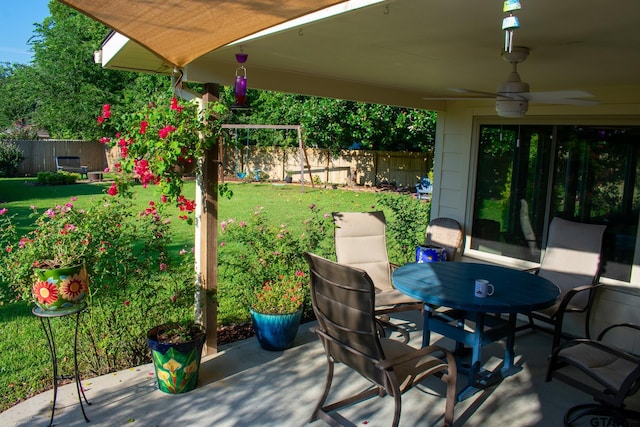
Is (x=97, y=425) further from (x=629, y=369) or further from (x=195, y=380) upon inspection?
(x=629, y=369)

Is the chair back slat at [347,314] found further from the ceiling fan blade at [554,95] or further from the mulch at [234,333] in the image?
the ceiling fan blade at [554,95]

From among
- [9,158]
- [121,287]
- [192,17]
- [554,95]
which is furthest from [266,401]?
[9,158]

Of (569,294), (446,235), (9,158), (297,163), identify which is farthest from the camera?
(297,163)

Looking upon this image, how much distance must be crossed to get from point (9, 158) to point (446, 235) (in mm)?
16811

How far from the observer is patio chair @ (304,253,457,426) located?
2447 millimetres

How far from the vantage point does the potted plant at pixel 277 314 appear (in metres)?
3.68

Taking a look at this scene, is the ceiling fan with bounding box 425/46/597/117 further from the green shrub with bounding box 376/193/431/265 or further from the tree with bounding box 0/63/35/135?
the tree with bounding box 0/63/35/135

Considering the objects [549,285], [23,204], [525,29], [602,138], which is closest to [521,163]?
[602,138]

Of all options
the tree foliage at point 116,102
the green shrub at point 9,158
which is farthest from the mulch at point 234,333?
the green shrub at point 9,158

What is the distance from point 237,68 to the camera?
3820 mm

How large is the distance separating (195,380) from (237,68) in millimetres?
2323

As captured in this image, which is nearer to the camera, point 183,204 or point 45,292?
point 45,292

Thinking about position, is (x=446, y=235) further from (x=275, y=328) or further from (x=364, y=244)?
(x=275, y=328)

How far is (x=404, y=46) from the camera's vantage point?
119 inches
